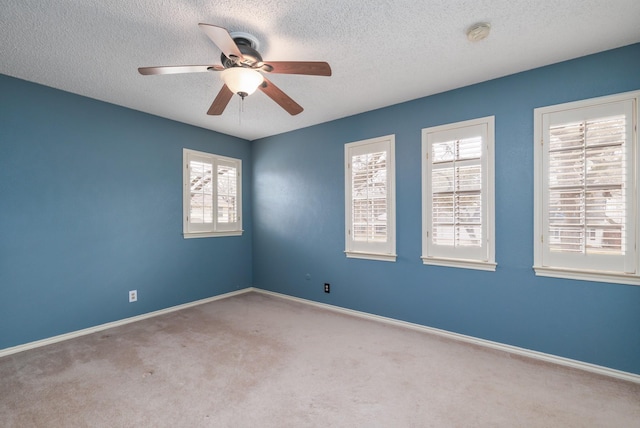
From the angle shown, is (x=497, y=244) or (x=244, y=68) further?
(x=497, y=244)

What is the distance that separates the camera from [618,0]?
180cm

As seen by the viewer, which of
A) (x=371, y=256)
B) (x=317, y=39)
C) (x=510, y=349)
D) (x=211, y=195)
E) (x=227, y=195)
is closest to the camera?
(x=317, y=39)

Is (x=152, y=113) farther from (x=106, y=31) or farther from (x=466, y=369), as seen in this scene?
(x=466, y=369)

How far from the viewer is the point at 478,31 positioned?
205 cm

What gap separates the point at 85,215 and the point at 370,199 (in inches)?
126

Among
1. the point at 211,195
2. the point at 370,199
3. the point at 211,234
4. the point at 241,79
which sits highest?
the point at 241,79

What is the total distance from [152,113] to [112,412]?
323 centimetres

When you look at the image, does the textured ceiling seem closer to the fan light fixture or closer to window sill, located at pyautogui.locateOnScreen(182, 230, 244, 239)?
the fan light fixture

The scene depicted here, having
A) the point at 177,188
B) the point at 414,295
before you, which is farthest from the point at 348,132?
the point at 177,188

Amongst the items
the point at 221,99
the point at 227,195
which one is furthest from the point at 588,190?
the point at 227,195

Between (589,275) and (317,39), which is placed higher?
(317,39)

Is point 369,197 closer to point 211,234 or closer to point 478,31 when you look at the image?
point 478,31

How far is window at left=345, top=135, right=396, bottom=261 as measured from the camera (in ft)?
11.4

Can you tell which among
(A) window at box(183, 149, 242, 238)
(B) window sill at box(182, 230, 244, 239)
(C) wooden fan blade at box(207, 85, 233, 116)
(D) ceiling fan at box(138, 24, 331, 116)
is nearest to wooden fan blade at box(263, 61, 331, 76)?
(D) ceiling fan at box(138, 24, 331, 116)
